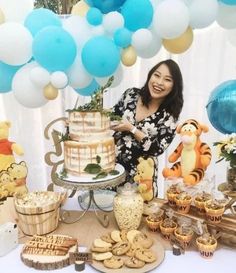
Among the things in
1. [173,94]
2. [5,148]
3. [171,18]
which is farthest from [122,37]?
[5,148]

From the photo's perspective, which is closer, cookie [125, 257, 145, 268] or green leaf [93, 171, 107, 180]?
cookie [125, 257, 145, 268]

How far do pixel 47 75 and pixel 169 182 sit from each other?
0.72m

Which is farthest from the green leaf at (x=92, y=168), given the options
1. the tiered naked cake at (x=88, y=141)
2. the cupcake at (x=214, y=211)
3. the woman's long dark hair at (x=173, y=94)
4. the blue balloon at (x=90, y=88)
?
the woman's long dark hair at (x=173, y=94)

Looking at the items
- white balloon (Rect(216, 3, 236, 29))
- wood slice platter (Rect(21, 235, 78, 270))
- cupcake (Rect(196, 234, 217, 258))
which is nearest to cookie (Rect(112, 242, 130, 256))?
wood slice platter (Rect(21, 235, 78, 270))

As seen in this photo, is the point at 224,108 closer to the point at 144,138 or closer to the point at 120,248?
the point at 144,138

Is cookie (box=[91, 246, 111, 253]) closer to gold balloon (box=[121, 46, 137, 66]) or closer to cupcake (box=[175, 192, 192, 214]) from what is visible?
cupcake (box=[175, 192, 192, 214])

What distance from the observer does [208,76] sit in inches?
92.4

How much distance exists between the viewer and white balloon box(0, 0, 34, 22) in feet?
4.86

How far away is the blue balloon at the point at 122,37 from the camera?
1353 mm

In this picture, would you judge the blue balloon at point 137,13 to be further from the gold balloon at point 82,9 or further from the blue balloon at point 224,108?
the blue balloon at point 224,108

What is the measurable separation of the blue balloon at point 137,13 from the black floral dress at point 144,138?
65 centimetres

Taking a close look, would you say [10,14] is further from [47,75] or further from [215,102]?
[215,102]

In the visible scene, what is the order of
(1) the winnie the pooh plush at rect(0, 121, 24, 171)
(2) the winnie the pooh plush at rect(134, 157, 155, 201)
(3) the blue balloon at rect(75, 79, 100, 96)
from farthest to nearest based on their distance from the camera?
(1) the winnie the pooh plush at rect(0, 121, 24, 171), (2) the winnie the pooh plush at rect(134, 157, 155, 201), (3) the blue balloon at rect(75, 79, 100, 96)

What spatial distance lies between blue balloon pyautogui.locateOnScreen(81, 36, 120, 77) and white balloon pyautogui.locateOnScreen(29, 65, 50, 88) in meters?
0.15
